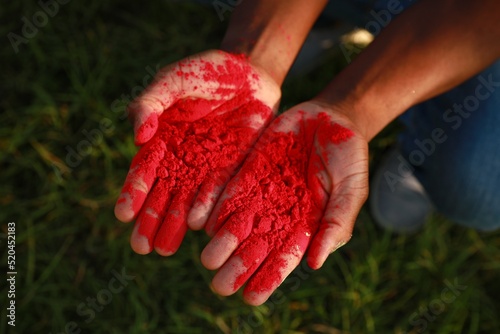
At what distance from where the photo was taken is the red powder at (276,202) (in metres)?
1.35

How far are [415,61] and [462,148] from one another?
313 mm

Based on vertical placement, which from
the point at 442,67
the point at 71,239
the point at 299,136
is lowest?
the point at 71,239

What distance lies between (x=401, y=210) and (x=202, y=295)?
2.67 feet

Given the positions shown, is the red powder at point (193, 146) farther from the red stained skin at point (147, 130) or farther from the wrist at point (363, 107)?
the wrist at point (363, 107)

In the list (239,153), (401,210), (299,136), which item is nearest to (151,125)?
(239,153)

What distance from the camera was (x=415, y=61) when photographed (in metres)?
1.52

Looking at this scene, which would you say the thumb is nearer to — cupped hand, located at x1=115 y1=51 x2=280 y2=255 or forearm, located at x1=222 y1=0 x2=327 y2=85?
cupped hand, located at x1=115 y1=51 x2=280 y2=255

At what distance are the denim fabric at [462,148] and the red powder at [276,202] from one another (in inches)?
15.8

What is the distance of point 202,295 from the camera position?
1.87 metres

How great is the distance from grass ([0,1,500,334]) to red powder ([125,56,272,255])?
0.54 meters

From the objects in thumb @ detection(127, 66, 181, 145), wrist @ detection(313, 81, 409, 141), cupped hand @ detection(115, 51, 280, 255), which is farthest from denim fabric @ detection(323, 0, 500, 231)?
thumb @ detection(127, 66, 181, 145)

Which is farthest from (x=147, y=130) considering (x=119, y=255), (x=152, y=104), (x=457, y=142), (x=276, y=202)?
(x=457, y=142)

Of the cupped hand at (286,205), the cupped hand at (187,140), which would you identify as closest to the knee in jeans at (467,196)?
the cupped hand at (286,205)

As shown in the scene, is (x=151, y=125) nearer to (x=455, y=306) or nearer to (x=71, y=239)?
(x=71, y=239)
